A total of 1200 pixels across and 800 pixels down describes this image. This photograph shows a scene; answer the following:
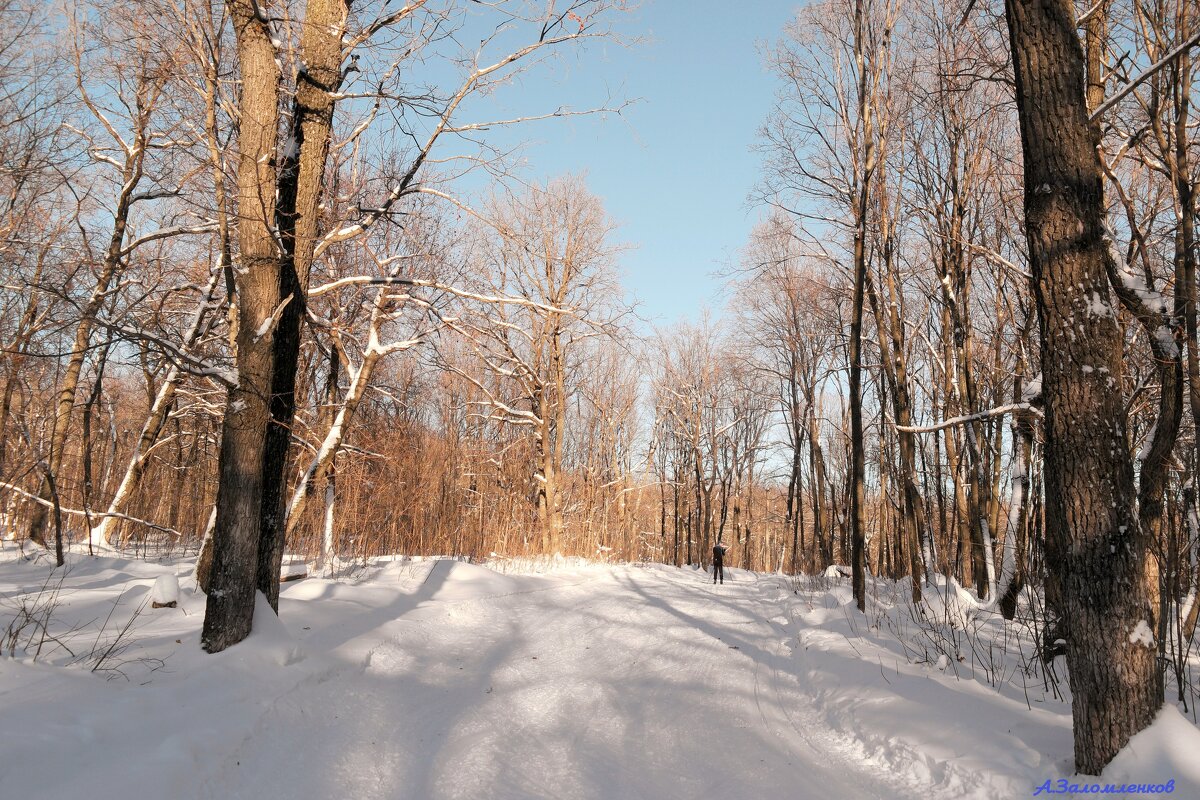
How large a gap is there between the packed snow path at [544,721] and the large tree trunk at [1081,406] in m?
1.28

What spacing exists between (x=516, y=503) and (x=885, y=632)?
46.2ft

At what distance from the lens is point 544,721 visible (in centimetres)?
473

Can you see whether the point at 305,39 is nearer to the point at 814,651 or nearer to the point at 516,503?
the point at 814,651

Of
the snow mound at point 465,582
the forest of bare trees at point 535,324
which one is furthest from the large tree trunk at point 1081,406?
the snow mound at point 465,582

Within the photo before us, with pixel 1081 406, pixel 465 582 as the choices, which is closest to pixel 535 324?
pixel 465 582

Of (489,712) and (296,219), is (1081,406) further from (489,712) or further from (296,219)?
(296,219)

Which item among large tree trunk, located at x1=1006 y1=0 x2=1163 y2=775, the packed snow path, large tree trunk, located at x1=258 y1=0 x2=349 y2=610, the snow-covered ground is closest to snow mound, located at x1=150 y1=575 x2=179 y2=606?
the snow-covered ground

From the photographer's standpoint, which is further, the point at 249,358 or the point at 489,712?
the point at 249,358

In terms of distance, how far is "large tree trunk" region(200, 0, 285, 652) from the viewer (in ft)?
15.6

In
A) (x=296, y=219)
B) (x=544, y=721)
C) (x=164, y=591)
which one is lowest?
(x=544, y=721)

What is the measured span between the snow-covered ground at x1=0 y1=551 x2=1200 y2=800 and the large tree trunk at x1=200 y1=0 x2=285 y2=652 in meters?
0.38

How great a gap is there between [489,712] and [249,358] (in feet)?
10.4

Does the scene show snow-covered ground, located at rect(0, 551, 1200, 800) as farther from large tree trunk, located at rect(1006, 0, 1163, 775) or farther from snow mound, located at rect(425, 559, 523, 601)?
snow mound, located at rect(425, 559, 523, 601)

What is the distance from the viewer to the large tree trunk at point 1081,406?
11.4 ft
